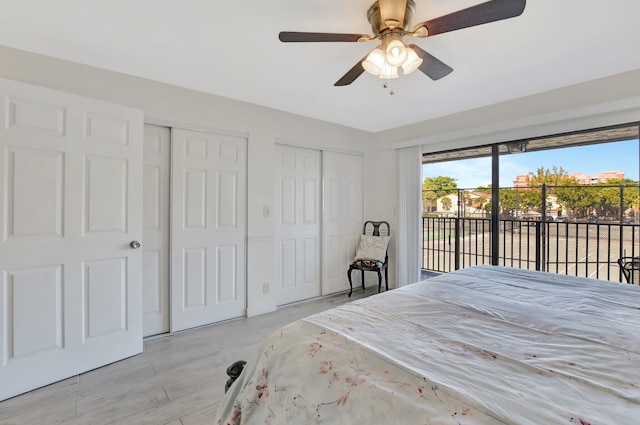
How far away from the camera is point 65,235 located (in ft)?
6.60

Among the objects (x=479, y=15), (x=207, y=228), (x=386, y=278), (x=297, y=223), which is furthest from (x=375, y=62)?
(x=386, y=278)

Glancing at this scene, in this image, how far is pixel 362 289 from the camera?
4.13 metres

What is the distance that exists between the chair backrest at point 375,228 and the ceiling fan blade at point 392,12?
2829 millimetres

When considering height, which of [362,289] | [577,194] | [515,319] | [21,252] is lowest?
[362,289]

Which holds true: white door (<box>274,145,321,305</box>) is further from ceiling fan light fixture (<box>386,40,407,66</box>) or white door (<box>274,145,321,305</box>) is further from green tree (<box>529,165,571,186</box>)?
green tree (<box>529,165,571,186</box>)

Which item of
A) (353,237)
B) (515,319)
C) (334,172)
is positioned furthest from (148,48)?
(353,237)

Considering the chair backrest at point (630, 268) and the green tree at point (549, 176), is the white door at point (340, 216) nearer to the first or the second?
the green tree at point (549, 176)

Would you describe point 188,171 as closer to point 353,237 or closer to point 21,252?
point 21,252

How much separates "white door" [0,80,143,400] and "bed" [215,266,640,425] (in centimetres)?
160

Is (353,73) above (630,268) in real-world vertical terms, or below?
above

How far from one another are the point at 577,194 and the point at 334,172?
105 inches

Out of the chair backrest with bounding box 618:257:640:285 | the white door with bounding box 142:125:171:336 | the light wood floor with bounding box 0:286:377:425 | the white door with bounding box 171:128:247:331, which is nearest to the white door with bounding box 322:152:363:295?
the white door with bounding box 171:128:247:331

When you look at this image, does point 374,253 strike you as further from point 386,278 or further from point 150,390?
point 150,390

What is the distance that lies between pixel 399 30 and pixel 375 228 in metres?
2.88
